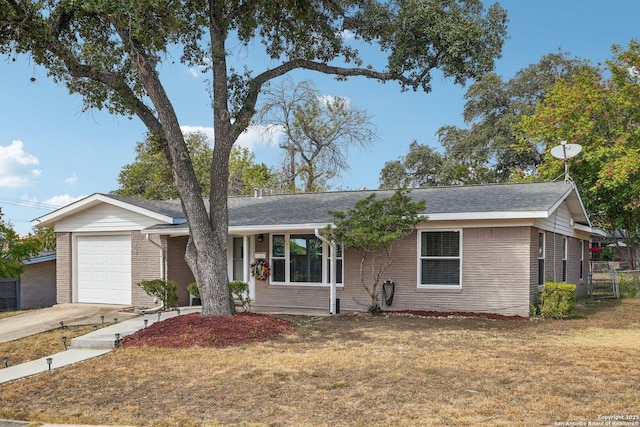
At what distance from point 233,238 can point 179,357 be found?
7616mm

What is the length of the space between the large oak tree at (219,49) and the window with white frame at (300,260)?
350 centimetres

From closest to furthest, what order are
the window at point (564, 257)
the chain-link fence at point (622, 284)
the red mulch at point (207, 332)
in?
1. the red mulch at point (207, 332)
2. the window at point (564, 257)
3. the chain-link fence at point (622, 284)

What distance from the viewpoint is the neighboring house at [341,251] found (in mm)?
12758

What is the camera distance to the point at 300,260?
14930 millimetres

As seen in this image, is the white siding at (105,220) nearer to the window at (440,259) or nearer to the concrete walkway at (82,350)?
the concrete walkway at (82,350)

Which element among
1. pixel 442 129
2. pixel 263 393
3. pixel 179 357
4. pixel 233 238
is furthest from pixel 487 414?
pixel 442 129

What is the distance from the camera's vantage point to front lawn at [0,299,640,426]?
5.56 metres

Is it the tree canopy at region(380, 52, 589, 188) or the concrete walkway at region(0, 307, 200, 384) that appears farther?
the tree canopy at region(380, 52, 589, 188)

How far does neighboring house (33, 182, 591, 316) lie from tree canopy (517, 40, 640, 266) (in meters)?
3.63

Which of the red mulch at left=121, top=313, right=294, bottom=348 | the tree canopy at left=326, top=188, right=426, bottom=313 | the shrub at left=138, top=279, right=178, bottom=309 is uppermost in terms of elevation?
the tree canopy at left=326, top=188, right=426, bottom=313

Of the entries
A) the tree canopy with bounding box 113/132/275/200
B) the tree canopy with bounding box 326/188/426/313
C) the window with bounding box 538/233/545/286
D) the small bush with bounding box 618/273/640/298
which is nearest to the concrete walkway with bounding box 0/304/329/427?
the tree canopy with bounding box 326/188/426/313

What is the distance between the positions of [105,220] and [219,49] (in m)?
7.65

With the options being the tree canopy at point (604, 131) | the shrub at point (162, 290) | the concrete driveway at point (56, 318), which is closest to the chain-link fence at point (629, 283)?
the tree canopy at point (604, 131)

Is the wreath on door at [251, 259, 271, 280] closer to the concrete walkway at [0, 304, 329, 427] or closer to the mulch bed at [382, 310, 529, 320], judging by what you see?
the concrete walkway at [0, 304, 329, 427]
